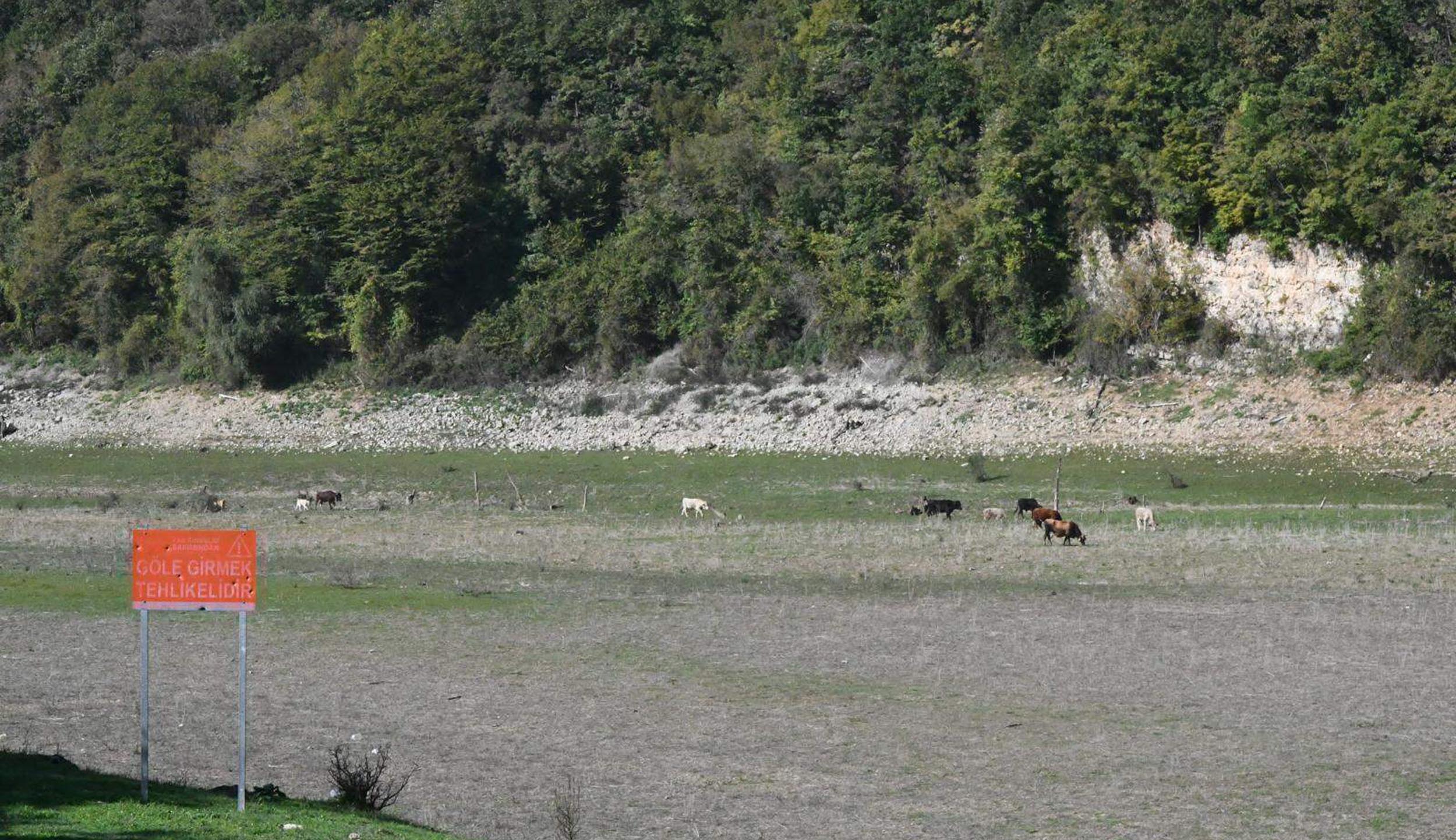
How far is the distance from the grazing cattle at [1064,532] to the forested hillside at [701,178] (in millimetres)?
22797

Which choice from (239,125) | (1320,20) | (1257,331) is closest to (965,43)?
(1320,20)

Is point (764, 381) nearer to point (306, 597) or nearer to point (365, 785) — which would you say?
point (306, 597)

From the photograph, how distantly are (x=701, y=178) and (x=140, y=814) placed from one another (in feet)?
221

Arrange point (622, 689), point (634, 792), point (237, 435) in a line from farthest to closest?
point (237, 435) → point (622, 689) → point (634, 792)

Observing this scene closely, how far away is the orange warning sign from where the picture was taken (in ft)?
40.5

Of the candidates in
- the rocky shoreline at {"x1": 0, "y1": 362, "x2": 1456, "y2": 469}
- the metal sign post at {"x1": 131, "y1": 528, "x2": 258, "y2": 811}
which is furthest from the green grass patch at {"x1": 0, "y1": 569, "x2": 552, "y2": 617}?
the rocky shoreline at {"x1": 0, "y1": 362, "x2": 1456, "y2": 469}

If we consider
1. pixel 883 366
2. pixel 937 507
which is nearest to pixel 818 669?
pixel 937 507

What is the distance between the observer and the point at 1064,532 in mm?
34750

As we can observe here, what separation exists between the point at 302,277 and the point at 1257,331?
50786mm

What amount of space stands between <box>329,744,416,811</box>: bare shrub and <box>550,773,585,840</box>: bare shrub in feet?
4.58

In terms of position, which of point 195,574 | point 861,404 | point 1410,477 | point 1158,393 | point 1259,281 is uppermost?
point 1259,281

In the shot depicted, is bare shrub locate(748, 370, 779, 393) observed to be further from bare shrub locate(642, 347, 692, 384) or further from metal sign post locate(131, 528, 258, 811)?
metal sign post locate(131, 528, 258, 811)

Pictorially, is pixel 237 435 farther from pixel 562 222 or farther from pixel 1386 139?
pixel 1386 139

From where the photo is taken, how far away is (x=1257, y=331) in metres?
57.9
